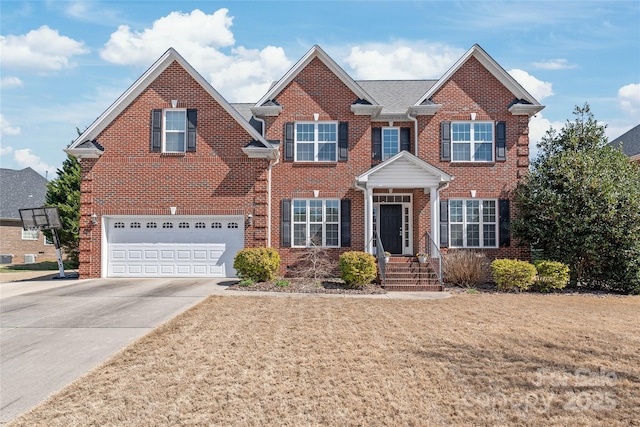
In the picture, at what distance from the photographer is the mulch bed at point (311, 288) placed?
12.8 meters

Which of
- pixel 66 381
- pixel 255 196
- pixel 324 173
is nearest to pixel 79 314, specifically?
pixel 66 381

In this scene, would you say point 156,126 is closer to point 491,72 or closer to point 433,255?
point 433,255

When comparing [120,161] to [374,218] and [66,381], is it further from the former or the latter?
[66,381]

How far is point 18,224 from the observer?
28.6 metres

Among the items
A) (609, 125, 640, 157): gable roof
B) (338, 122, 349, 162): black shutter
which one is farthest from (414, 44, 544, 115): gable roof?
(609, 125, 640, 157): gable roof

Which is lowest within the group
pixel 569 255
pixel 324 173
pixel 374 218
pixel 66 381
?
pixel 66 381

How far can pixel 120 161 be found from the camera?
51.7 feet

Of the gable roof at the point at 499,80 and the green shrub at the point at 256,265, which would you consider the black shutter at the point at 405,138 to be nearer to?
the gable roof at the point at 499,80

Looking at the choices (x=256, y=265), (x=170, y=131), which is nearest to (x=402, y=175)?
(x=256, y=265)

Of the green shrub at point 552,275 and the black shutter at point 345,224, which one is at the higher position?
the black shutter at point 345,224

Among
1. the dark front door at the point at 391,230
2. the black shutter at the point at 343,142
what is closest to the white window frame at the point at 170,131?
the black shutter at the point at 343,142

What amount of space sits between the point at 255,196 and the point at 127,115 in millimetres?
5730

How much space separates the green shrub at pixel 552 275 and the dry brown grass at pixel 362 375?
490 cm

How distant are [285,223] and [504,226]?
837 centimetres
